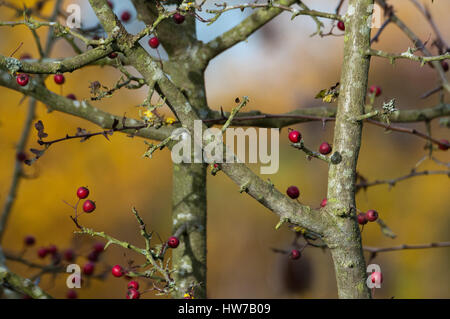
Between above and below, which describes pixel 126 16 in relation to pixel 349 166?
above

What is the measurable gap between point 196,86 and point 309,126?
259 inches

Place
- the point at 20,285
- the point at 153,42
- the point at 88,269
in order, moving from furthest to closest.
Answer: the point at 88,269, the point at 153,42, the point at 20,285

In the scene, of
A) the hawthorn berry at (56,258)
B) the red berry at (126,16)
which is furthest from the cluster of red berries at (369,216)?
the hawthorn berry at (56,258)

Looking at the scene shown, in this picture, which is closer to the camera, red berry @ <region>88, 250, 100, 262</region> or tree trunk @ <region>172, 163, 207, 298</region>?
tree trunk @ <region>172, 163, 207, 298</region>

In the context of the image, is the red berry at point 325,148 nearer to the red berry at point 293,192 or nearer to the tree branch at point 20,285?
the red berry at point 293,192

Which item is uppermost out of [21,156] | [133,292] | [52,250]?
Result: [21,156]

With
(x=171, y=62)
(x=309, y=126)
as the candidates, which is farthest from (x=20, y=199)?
(x=171, y=62)

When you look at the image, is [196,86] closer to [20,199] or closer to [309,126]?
[20,199]

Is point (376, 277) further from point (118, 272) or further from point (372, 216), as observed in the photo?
point (118, 272)

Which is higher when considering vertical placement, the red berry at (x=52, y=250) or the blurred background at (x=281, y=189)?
the blurred background at (x=281, y=189)

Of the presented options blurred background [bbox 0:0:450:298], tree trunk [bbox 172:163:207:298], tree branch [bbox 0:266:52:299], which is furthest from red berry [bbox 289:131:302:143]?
blurred background [bbox 0:0:450:298]

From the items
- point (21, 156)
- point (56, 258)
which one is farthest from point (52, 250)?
point (21, 156)

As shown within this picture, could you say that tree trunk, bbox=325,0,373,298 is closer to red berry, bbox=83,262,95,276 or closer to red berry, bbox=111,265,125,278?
red berry, bbox=111,265,125,278

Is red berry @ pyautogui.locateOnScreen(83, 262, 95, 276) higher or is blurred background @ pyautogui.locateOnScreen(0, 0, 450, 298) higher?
blurred background @ pyautogui.locateOnScreen(0, 0, 450, 298)
